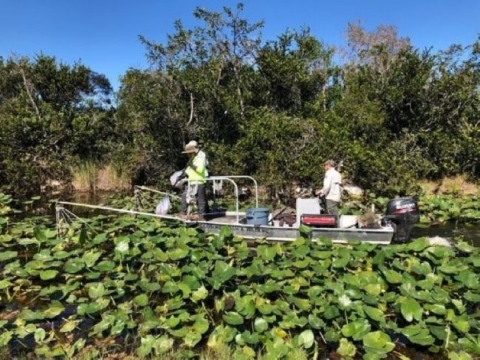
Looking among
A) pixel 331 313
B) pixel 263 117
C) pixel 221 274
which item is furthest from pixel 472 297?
pixel 263 117

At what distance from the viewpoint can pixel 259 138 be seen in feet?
46.9

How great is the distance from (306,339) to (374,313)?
2.44 feet

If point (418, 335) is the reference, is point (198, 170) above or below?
above

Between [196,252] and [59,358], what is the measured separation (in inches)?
84.3

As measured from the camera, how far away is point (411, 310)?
4.59 meters

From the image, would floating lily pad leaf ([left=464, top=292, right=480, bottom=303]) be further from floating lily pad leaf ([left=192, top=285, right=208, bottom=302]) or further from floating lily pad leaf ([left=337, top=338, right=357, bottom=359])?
floating lily pad leaf ([left=192, top=285, right=208, bottom=302])

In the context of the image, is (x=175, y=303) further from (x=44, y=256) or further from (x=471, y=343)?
(x=471, y=343)

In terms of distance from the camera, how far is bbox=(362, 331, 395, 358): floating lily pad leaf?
4051 millimetres

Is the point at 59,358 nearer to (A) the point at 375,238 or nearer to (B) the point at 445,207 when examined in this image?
(A) the point at 375,238

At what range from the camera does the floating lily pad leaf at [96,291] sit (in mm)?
5129

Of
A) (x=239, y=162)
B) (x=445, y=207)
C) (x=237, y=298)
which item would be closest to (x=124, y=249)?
(x=237, y=298)

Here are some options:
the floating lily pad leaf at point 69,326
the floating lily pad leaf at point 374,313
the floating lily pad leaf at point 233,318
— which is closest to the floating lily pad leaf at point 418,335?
the floating lily pad leaf at point 374,313

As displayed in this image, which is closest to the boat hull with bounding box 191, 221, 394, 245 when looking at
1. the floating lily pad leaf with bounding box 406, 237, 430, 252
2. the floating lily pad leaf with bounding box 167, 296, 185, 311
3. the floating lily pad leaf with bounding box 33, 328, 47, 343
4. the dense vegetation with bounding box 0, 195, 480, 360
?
the dense vegetation with bounding box 0, 195, 480, 360

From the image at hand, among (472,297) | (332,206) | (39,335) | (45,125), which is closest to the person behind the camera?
(39,335)
